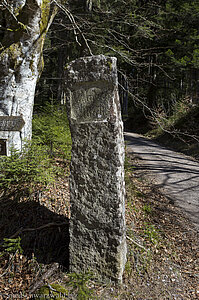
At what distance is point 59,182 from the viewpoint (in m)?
4.40

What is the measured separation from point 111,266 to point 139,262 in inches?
27.3

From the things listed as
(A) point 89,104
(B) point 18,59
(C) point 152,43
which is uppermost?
(C) point 152,43

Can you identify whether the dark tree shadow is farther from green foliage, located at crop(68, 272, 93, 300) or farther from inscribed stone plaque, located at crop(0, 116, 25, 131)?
inscribed stone plaque, located at crop(0, 116, 25, 131)

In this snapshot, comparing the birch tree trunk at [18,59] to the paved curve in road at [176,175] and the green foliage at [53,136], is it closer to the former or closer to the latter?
the green foliage at [53,136]

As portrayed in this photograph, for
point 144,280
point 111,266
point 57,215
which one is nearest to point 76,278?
point 111,266

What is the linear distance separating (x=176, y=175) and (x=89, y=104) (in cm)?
497

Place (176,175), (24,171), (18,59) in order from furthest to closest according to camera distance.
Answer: (176,175)
(18,59)
(24,171)

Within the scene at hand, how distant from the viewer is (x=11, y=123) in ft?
14.7

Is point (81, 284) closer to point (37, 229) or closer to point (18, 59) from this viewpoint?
point (37, 229)

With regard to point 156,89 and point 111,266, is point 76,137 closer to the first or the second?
point 111,266

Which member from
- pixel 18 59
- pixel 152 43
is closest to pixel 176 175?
pixel 18 59

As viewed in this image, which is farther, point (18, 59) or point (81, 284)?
point (18, 59)

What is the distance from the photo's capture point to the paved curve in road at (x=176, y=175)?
505cm

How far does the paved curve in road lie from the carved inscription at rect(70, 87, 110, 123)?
10.2 ft
